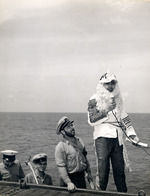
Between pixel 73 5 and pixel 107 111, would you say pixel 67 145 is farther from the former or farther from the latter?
pixel 73 5

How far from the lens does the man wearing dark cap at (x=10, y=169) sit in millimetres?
4184

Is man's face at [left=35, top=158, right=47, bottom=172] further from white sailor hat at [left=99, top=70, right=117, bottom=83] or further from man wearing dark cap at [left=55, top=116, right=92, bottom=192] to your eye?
white sailor hat at [left=99, top=70, right=117, bottom=83]

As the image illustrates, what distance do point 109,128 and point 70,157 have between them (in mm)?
594

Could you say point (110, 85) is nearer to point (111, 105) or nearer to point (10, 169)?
point (111, 105)

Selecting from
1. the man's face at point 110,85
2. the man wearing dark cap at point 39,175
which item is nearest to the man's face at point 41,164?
the man wearing dark cap at point 39,175

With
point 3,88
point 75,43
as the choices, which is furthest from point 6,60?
point 75,43

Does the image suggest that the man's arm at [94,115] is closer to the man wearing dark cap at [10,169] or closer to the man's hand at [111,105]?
the man's hand at [111,105]

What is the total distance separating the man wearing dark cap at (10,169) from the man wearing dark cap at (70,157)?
107 cm

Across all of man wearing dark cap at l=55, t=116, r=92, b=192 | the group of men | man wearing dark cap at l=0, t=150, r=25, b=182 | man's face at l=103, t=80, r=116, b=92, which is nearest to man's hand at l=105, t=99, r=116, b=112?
the group of men

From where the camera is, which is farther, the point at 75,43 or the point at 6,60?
the point at 6,60

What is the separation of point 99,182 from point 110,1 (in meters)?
2.41

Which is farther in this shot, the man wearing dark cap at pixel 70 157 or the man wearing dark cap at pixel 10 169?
the man wearing dark cap at pixel 10 169

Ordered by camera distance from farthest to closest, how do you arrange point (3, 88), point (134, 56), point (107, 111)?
point (3, 88)
point (134, 56)
point (107, 111)

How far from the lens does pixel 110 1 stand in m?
3.76
